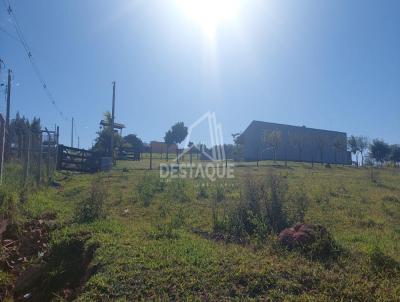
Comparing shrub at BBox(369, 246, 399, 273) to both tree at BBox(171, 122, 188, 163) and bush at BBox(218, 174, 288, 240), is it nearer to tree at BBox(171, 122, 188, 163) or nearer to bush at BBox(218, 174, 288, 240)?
bush at BBox(218, 174, 288, 240)

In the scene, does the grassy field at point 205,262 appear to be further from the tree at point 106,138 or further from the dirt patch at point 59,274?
the tree at point 106,138

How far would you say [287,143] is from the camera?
4891 cm

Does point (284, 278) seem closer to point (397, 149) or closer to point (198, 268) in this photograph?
point (198, 268)

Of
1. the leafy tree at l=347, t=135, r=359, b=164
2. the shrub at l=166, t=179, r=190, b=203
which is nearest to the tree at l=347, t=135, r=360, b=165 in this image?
the leafy tree at l=347, t=135, r=359, b=164

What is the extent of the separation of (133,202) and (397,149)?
60878 mm

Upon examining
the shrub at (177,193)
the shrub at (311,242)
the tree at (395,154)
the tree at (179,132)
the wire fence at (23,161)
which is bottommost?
the shrub at (311,242)

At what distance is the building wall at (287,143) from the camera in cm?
4594

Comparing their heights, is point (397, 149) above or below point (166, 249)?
above

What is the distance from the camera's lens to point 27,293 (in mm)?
4543

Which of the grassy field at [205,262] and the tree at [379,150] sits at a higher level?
the tree at [379,150]

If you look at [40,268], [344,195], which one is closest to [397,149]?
[344,195]

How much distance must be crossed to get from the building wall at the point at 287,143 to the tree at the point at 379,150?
6.19 meters

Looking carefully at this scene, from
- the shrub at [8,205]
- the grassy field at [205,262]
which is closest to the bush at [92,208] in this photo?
the grassy field at [205,262]

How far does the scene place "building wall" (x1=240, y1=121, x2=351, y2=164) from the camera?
1809 inches
